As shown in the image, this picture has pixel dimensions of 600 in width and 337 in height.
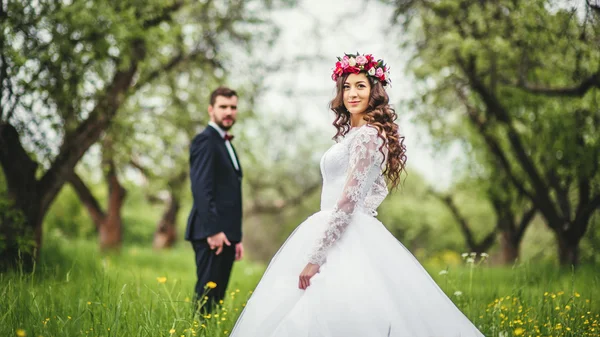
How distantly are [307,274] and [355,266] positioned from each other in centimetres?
31

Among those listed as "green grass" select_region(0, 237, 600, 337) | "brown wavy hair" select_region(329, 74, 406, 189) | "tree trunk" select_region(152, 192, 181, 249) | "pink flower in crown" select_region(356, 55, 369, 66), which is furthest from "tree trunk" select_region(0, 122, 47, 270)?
"tree trunk" select_region(152, 192, 181, 249)

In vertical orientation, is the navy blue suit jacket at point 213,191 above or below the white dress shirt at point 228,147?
below

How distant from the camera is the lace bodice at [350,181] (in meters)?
3.49

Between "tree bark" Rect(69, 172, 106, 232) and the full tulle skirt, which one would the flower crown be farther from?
"tree bark" Rect(69, 172, 106, 232)

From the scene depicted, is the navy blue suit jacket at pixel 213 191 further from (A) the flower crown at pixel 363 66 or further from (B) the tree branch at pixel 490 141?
(B) the tree branch at pixel 490 141

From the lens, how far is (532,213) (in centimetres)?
1505

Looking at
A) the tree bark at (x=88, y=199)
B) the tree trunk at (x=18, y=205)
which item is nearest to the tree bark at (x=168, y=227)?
the tree bark at (x=88, y=199)

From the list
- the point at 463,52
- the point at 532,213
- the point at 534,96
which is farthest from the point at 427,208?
the point at 463,52

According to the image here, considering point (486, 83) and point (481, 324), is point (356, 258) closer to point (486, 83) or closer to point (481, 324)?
point (481, 324)

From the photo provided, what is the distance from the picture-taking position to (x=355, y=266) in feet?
11.3

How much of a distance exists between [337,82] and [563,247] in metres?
8.44

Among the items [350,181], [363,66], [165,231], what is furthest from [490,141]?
[165,231]

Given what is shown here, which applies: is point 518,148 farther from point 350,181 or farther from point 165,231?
point 165,231

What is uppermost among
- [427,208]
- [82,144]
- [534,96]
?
[534,96]
